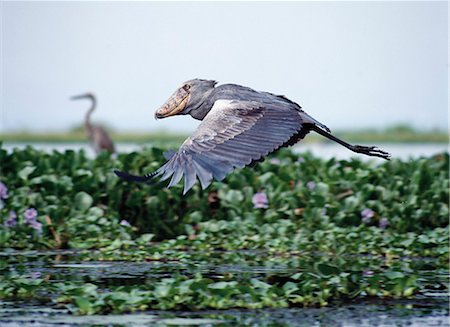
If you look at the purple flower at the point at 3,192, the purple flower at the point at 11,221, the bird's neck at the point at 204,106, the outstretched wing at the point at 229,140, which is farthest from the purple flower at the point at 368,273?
the purple flower at the point at 3,192

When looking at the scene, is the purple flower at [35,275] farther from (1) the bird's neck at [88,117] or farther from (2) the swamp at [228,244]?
(1) the bird's neck at [88,117]

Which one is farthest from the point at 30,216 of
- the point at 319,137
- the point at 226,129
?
the point at 319,137

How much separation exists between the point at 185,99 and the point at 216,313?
1.39 metres

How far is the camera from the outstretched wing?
5.64 metres

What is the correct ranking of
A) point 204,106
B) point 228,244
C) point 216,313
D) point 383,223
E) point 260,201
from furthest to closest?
1. point 260,201
2. point 383,223
3. point 228,244
4. point 204,106
5. point 216,313

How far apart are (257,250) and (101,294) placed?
87.3 inches

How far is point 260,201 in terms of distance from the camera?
28.5 ft

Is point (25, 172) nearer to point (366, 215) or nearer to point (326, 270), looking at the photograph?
point (366, 215)

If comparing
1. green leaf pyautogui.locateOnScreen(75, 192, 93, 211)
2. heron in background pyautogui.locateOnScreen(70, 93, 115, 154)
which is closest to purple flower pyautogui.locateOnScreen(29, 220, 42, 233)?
green leaf pyautogui.locateOnScreen(75, 192, 93, 211)

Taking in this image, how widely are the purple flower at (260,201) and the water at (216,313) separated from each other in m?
1.55

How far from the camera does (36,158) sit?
924cm

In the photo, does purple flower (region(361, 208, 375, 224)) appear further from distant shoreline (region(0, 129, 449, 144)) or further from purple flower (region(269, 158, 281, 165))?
distant shoreline (region(0, 129, 449, 144))

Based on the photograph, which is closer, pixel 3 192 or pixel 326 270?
pixel 326 270

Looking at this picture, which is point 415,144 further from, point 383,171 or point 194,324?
point 194,324
